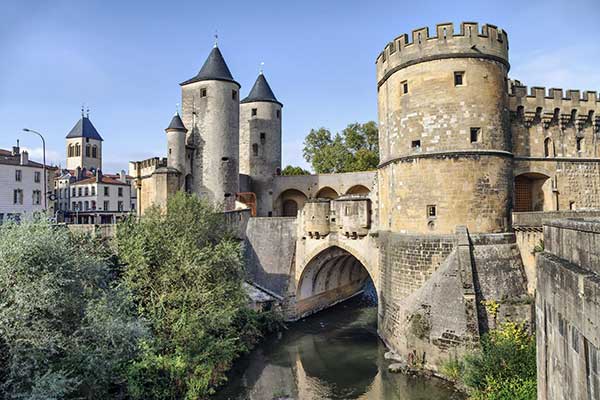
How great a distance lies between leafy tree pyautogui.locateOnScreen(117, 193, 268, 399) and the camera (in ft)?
44.4

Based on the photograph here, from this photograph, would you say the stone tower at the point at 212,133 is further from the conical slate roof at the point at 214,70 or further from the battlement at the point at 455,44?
the battlement at the point at 455,44

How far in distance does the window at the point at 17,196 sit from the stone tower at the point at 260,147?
19260mm

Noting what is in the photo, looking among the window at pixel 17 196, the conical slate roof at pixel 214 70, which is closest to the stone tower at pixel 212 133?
the conical slate roof at pixel 214 70

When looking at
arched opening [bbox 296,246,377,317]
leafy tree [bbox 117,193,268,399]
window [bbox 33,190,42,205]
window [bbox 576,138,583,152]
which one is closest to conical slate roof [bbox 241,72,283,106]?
arched opening [bbox 296,246,377,317]

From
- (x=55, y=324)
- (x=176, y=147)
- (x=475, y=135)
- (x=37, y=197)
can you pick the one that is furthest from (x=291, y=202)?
(x=55, y=324)

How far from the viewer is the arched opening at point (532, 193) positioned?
19.0 m

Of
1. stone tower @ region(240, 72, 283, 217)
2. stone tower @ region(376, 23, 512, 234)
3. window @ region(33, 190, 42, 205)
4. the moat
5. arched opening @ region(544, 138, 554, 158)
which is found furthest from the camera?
window @ region(33, 190, 42, 205)

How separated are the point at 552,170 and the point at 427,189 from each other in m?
6.31

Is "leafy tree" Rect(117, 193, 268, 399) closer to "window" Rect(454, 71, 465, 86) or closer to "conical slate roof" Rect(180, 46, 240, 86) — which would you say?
"window" Rect(454, 71, 465, 86)

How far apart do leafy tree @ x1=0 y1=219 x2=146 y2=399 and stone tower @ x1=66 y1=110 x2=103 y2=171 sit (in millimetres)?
58004

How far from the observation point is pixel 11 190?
120 ft

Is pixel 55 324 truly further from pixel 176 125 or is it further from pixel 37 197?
pixel 37 197

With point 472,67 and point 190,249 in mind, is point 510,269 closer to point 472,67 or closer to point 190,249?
point 472,67

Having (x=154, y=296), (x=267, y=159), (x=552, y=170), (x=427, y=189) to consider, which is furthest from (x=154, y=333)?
(x=267, y=159)
